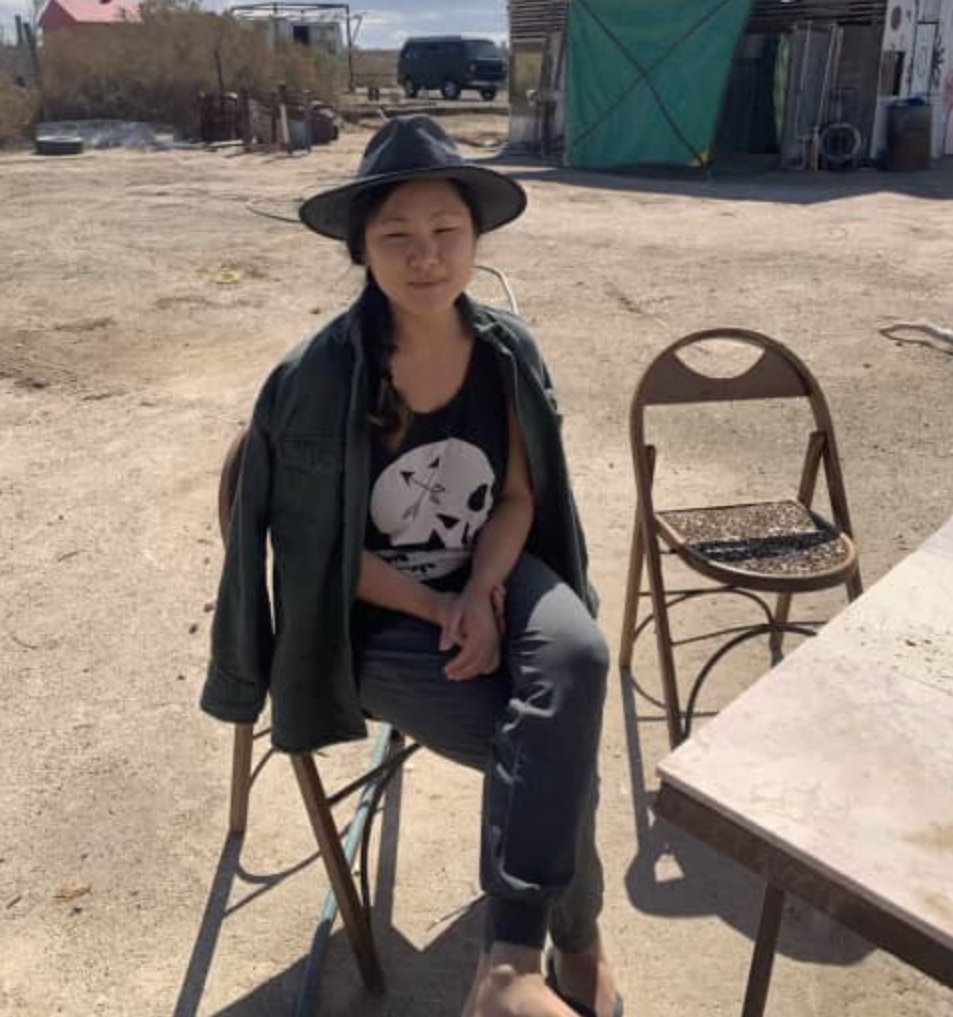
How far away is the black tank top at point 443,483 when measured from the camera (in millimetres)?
1978

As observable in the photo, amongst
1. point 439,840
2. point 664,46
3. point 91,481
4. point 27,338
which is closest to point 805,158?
point 664,46

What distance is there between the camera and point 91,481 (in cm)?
446

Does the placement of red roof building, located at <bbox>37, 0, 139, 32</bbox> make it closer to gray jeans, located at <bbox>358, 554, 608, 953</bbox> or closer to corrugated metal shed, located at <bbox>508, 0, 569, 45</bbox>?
corrugated metal shed, located at <bbox>508, 0, 569, 45</bbox>

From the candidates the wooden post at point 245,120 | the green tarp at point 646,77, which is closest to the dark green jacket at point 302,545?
the green tarp at point 646,77

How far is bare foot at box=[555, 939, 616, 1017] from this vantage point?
188cm

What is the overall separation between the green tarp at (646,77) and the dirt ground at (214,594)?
7.48 m

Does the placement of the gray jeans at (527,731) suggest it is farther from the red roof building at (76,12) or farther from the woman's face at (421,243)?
the red roof building at (76,12)

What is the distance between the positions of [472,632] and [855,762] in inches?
29.7

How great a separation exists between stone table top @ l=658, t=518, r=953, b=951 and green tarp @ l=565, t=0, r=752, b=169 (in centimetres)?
1624

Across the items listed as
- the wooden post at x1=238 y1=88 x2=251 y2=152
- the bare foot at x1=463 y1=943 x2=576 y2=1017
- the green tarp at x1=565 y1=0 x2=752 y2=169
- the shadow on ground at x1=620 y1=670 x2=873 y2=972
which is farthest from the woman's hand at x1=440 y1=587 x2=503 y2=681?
the wooden post at x1=238 y1=88 x2=251 y2=152

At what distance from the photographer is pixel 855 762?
1.28 metres

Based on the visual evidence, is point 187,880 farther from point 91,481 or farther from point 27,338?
point 27,338

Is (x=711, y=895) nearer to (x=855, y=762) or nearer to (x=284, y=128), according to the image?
(x=855, y=762)

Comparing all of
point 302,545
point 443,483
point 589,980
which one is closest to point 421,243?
point 443,483
